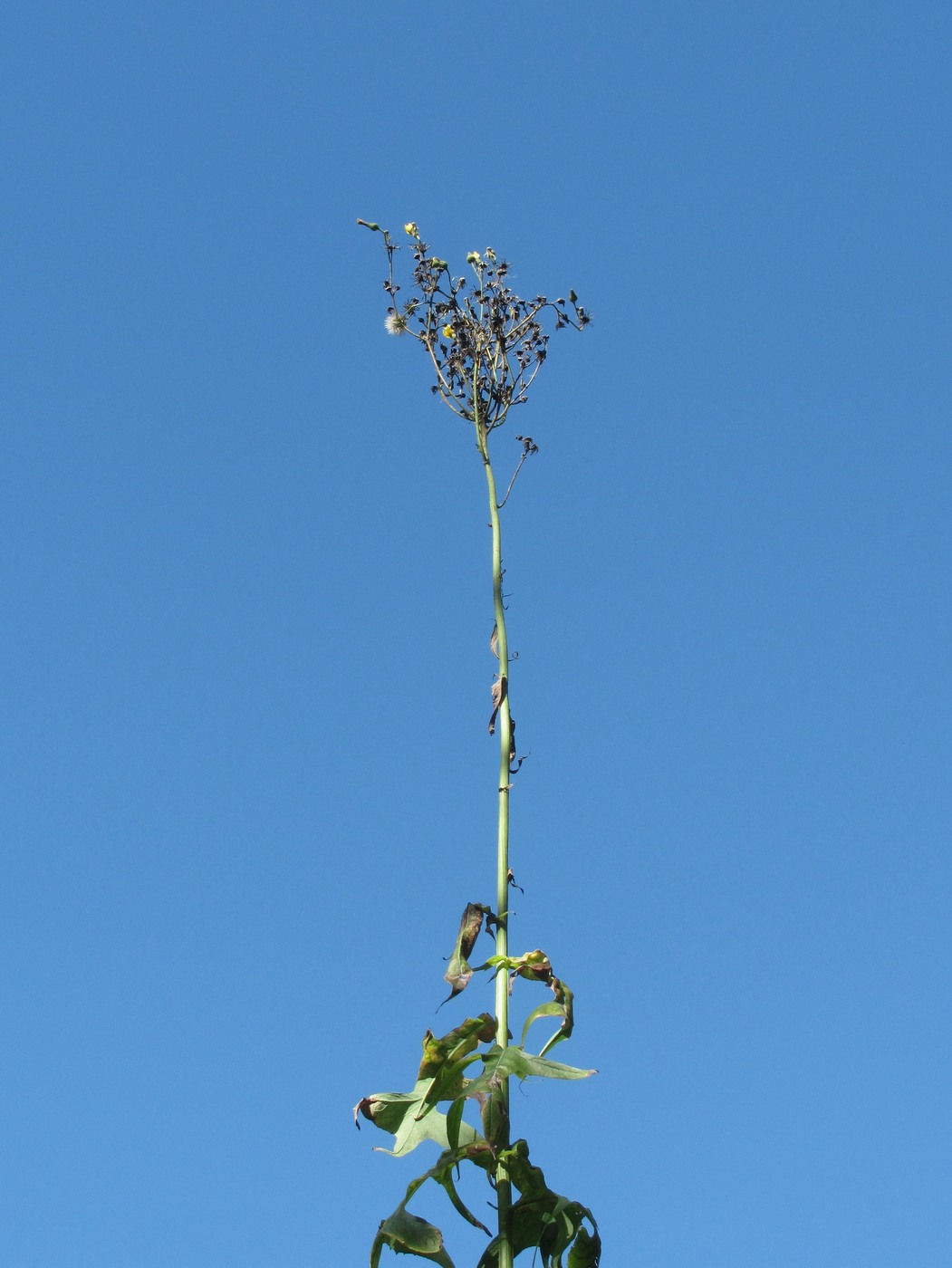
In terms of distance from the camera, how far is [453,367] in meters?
4.92

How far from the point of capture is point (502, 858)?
4023 mm

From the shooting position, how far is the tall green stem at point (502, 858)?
3715 mm

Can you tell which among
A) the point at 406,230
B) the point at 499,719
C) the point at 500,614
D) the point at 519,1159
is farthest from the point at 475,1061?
the point at 406,230

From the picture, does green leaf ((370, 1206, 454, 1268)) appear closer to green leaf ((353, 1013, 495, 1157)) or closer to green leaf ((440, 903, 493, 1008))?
green leaf ((353, 1013, 495, 1157))

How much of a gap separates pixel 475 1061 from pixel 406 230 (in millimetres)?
3379

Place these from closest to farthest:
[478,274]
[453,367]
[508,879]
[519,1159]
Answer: [519,1159]
[508,879]
[453,367]
[478,274]

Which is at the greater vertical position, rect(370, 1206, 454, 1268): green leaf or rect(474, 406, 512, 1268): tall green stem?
rect(474, 406, 512, 1268): tall green stem

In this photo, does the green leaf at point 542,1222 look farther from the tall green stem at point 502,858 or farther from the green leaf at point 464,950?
the green leaf at point 464,950

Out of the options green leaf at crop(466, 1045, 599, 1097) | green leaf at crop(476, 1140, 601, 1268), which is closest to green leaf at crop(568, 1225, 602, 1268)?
green leaf at crop(476, 1140, 601, 1268)

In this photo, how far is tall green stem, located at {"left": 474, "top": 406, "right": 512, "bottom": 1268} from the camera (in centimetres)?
371

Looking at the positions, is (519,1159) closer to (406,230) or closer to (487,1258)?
(487,1258)

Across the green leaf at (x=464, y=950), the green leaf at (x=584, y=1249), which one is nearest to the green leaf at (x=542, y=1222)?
the green leaf at (x=584, y=1249)

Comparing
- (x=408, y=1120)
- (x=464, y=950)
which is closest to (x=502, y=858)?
(x=464, y=950)

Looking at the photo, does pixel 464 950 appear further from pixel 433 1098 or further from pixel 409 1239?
pixel 409 1239
